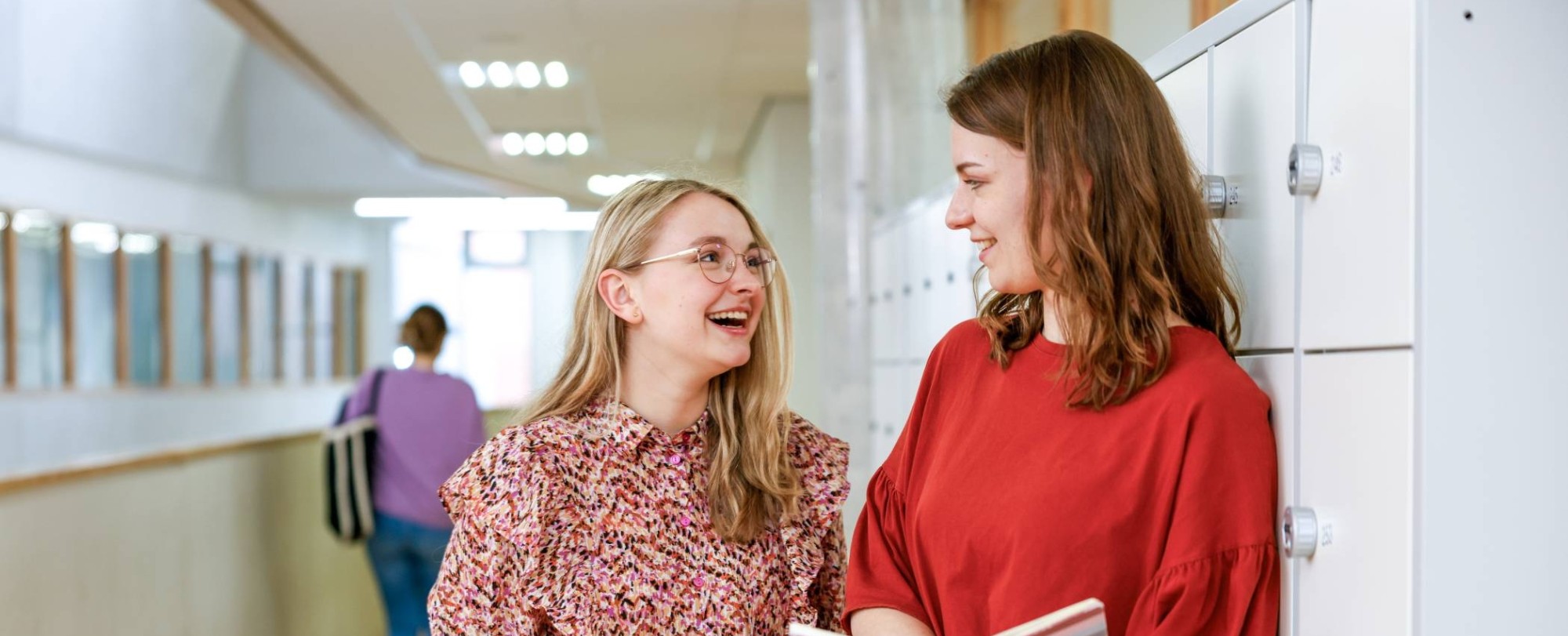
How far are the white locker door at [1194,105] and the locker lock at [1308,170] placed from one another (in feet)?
0.95

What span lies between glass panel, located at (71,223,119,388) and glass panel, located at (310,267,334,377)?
5268 millimetres

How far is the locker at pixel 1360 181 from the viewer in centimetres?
117

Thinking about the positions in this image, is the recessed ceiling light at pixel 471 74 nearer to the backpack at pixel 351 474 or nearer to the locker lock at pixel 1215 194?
the backpack at pixel 351 474

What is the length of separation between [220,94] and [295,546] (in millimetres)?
7845

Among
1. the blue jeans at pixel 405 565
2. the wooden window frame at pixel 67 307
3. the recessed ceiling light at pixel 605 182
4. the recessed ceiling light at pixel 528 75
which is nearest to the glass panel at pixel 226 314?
the wooden window frame at pixel 67 307

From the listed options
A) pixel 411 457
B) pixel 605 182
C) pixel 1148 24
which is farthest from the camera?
pixel 605 182

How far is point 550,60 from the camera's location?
28.3ft

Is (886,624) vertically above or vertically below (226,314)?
below

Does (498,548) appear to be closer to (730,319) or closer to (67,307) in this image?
(730,319)

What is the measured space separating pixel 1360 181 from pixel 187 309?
1265cm

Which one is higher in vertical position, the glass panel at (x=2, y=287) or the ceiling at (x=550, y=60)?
the ceiling at (x=550, y=60)

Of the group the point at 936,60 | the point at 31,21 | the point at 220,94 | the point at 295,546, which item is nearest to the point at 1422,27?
the point at 936,60

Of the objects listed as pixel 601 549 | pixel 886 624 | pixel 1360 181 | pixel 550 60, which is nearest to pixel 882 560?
pixel 886 624

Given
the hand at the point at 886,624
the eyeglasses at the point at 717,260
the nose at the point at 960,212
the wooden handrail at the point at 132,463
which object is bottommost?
the wooden handrail at the point at 132,463
